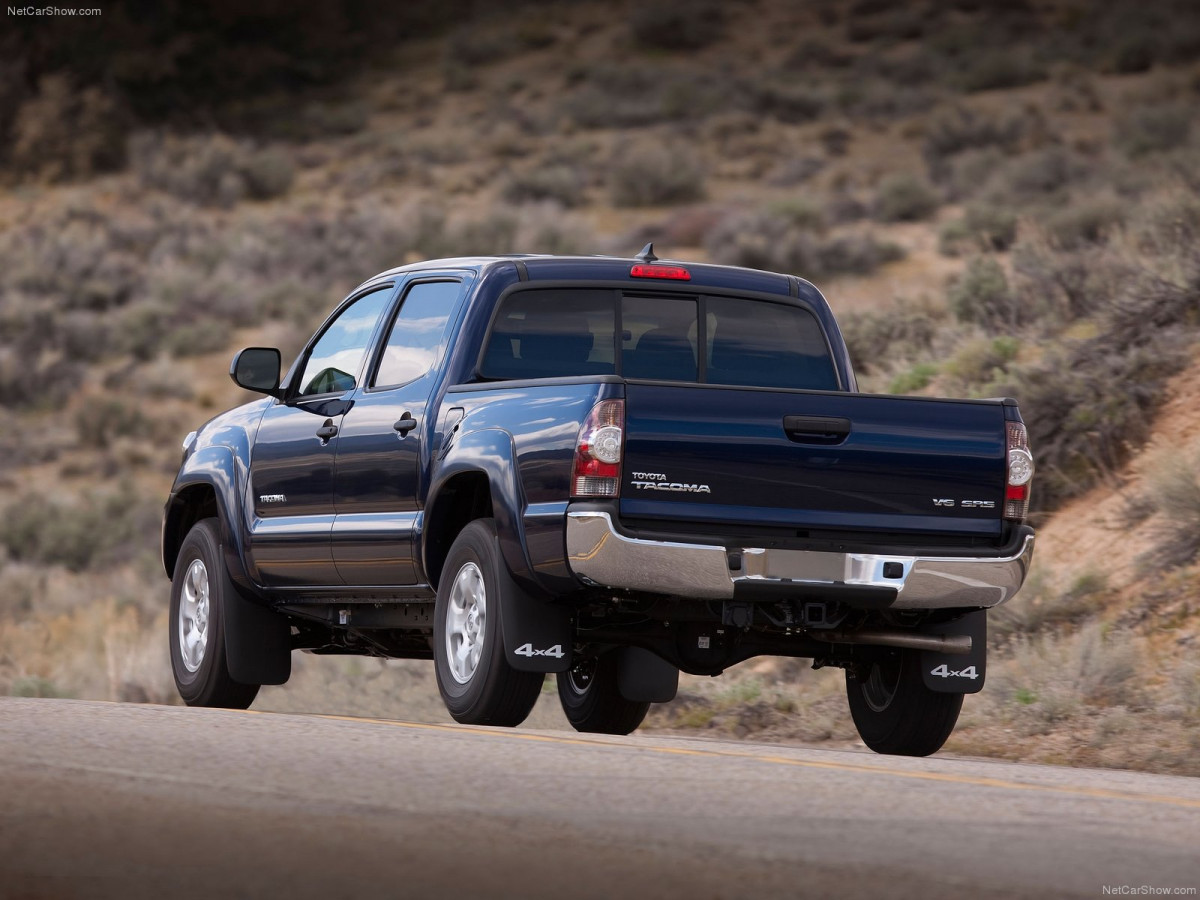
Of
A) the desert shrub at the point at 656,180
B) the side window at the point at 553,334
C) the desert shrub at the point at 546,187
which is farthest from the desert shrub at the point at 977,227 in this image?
the side window at the point at 553,334

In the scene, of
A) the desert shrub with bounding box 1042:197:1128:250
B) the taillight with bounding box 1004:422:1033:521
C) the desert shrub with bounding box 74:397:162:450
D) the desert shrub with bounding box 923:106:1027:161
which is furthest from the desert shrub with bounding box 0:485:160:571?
the desert shrub with bounding box 923:106:1027:161

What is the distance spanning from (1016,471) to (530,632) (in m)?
2.32

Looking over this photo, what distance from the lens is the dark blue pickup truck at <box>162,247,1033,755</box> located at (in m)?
9.44

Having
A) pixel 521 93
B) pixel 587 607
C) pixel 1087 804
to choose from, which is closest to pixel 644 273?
pixel 587 607

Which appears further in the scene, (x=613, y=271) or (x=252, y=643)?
(x=252, y=643)

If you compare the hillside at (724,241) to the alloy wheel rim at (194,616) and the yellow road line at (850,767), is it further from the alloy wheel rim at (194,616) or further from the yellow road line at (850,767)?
the yellow road line at (850,767)

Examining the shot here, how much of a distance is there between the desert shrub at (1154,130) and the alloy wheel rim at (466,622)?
114 feet

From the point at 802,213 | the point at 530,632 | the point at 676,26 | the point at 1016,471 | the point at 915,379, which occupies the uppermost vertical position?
the point at 676,26

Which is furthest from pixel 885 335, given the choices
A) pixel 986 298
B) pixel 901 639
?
pixel 901 639

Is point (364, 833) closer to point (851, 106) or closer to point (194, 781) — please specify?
point (194, 781)

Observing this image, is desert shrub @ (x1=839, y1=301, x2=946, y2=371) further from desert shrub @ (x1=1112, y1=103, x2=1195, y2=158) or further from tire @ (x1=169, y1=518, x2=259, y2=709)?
desert shrub @ (x1=1112, y1=103, x2=1195, y2=158)

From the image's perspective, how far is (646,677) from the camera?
10.6m

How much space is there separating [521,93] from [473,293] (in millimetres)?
49834

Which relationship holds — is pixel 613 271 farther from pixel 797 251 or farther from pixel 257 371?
pixel 797 251
